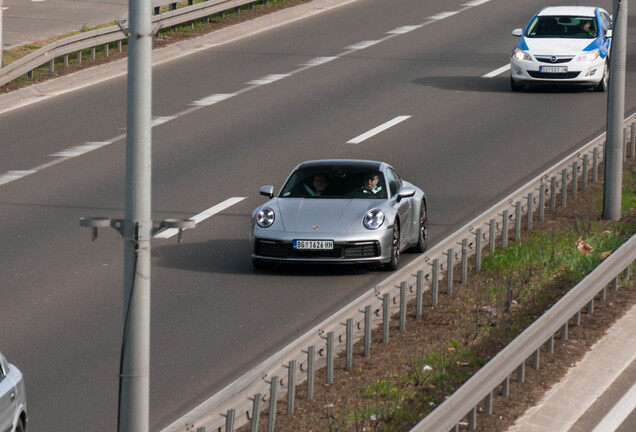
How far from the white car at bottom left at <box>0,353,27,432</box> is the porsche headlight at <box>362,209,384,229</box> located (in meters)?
6.82

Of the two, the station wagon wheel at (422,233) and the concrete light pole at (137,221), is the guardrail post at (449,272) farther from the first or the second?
the concrete light pole at (137,221)

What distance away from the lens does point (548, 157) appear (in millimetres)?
22328

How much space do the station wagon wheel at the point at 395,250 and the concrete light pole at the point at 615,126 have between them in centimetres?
377

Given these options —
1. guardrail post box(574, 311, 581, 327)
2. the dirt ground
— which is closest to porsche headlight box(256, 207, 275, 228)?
the dirt ground

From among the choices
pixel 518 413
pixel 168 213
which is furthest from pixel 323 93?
pixel 518 413

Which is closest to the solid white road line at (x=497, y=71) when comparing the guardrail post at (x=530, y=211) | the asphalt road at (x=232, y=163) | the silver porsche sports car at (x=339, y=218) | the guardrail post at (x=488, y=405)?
the asphalt road at (x=232, y=163)

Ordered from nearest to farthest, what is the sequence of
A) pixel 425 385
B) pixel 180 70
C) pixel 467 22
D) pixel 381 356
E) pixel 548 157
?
pixel 425 385, pixel 381 356, pixel 548 157, pixel 180 70, pixel 467 22

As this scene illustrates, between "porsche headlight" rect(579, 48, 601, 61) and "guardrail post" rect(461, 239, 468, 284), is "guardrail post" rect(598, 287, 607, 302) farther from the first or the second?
Result: "porsche headlight" rect(579, 48, 601, 61)

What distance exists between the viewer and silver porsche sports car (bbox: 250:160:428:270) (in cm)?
1536

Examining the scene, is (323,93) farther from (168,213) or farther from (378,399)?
(378,399)

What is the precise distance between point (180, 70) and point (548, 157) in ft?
34.7

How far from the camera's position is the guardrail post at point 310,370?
10.8m

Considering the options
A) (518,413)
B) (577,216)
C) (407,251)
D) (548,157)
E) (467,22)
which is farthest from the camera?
(467,22)

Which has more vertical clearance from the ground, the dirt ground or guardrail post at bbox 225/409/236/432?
guardrail post at bbox 225/409/236/432
